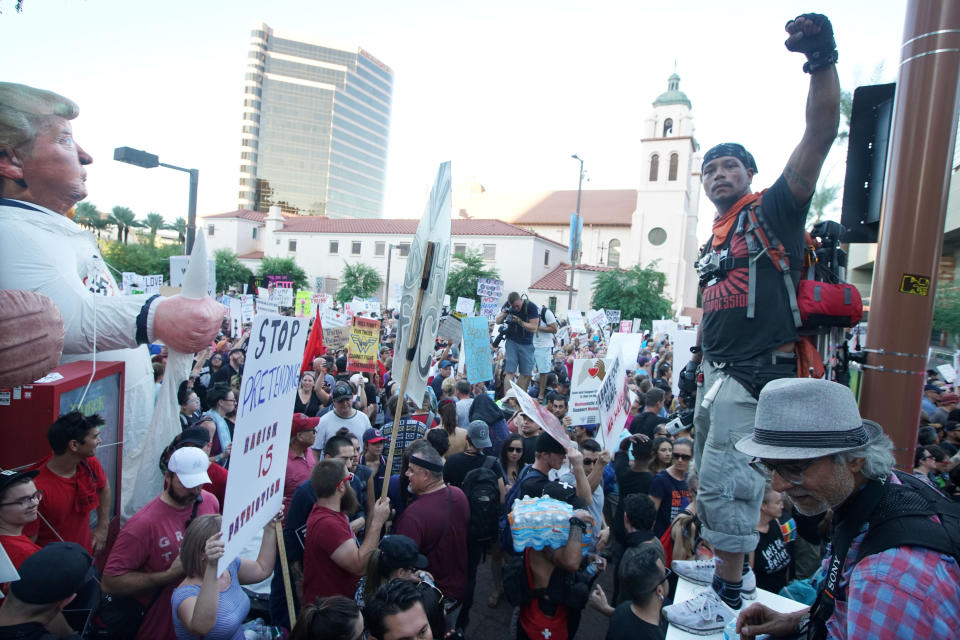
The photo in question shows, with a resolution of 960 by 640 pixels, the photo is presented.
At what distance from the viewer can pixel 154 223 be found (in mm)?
55844

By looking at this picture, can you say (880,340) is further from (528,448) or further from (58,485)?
(58,485)

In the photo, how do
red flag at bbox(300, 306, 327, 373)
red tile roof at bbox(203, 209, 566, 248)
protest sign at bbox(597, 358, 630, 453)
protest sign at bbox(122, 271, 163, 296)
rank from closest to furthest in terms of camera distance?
protest sign at bbox(597, 358, 630, 453) < red flag at bbox(300, 306, 327, 373) < protest sign at bbox(122, 271, 163, 296) < red tile roof at bbox(203, 209, 566, 248)

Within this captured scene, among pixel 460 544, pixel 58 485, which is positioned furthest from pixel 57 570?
pixel 460 544

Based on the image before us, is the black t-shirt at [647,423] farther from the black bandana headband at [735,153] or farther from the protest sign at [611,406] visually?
the black bandana headband at [735,153]

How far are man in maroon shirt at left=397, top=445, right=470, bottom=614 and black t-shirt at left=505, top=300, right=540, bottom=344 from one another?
19.6 ft

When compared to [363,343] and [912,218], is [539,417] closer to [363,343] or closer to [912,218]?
[912,218]

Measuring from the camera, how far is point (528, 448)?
5902mm

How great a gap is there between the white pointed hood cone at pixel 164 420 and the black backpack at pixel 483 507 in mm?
2128

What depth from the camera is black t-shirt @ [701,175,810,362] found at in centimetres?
248

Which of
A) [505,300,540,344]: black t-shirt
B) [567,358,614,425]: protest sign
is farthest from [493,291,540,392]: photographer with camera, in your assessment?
[567,358,614,425]: protest sign

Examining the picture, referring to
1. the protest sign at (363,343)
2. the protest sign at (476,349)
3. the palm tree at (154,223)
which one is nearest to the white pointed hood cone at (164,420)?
the protest sign at (476,349)

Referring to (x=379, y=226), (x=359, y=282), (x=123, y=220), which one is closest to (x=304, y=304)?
(x=359, y=282)

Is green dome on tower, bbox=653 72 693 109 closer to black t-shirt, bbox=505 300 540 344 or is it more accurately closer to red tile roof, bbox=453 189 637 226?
red tile roof, bbox=453 189 637 226

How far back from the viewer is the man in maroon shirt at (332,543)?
338 cm
